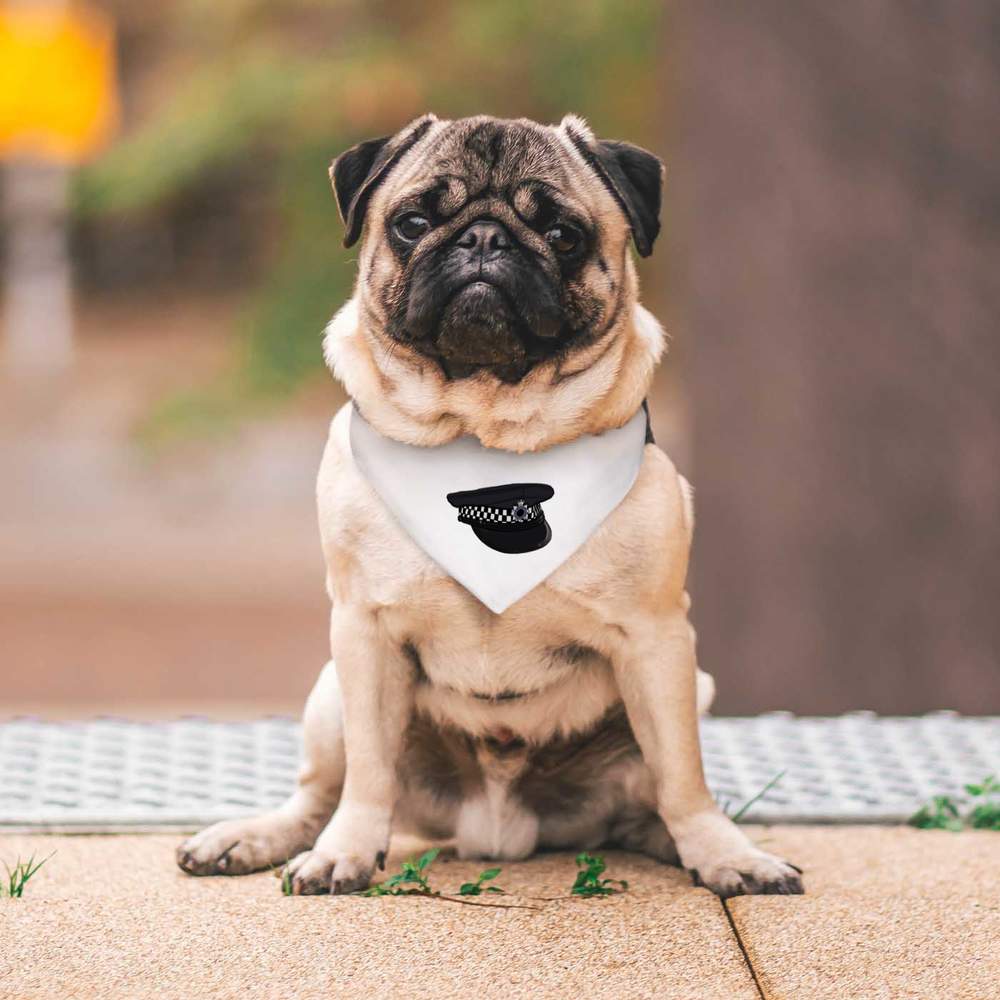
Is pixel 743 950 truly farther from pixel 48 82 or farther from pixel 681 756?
pixel 48 82

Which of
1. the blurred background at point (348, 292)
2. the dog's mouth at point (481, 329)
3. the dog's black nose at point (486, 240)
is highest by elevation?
the dog's black nose at point (486, 240)

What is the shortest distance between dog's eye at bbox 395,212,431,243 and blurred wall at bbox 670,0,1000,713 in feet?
11.1

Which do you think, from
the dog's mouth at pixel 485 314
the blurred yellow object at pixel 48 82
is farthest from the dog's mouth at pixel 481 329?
the blurred yellow object at pixel 48 82

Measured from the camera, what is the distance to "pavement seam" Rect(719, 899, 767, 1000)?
197cm

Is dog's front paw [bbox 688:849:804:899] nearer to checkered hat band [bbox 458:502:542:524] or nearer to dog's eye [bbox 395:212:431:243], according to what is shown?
checkered hat band [bbox 458:502:542:524]

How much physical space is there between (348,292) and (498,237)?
6.55 metres

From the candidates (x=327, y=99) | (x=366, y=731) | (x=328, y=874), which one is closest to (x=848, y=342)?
(x=366, y=731)

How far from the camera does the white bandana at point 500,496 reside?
240 centimetres

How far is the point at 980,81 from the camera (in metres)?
5.43

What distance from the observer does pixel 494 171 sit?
2504 millimetres

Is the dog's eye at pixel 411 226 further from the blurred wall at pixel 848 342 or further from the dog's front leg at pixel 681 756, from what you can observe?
the blurred wall at pixel 848 342

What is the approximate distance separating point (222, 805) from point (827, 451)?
333 centimetres

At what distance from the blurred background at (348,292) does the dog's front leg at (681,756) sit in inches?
130

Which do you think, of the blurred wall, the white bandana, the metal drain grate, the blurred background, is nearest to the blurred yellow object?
the blurred background
